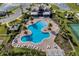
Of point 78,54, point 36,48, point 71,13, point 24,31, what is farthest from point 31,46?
point 71,13

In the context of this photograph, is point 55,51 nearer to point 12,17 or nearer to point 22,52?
point 22,52

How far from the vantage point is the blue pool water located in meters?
3.33

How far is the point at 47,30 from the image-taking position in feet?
11.4

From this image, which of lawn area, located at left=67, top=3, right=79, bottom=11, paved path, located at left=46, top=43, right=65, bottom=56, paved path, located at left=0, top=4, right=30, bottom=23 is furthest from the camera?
lawn area, located at left=67, top=3, right=79, bottom=11

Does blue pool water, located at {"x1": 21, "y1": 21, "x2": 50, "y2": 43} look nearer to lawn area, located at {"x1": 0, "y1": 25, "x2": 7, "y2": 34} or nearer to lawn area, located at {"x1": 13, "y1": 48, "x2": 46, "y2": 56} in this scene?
lawn area, located at {"x1": 13, "y1": 48, "x2": 46, "y2": 56}

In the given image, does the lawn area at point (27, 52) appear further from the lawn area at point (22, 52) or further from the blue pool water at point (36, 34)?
the blue pool water at point (36, 34)

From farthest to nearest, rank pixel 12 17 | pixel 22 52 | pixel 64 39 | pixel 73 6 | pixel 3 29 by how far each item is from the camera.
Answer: pixel 73 6, pixel 12 17, pixel 3 29, pixel 64 39, pixel 22 52

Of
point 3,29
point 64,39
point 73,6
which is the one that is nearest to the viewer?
point 64,39

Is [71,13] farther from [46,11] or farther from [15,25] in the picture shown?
[15,25]

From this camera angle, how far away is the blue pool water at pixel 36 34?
333 cm

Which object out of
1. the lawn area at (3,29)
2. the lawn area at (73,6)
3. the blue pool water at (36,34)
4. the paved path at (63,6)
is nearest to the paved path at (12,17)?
the lawn area at (3,29)

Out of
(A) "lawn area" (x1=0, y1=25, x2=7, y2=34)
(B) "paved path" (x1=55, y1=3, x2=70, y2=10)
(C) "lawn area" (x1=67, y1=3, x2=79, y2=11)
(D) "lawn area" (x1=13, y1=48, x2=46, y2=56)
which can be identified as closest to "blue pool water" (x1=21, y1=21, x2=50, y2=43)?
(D) "lawn area" (x1=13, y1=48, x2=46, y2=56)

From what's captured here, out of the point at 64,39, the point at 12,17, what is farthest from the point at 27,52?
the point at 12,17

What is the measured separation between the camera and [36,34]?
341 cm
